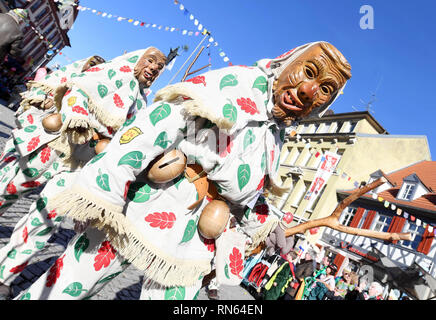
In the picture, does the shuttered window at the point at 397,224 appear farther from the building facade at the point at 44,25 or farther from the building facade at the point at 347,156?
the building facade at the point at 44,25

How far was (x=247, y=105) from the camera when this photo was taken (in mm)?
1540

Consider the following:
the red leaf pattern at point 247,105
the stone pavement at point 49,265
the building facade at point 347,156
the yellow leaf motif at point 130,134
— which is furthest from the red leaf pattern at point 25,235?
the building facade at point 347,156

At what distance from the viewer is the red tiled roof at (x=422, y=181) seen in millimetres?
14312

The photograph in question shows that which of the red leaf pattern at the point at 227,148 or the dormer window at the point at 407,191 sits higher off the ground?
the dormer window at the point at 407,191

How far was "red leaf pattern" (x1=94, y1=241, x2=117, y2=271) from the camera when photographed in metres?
1.44

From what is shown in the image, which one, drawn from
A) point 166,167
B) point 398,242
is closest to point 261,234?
point 166,167

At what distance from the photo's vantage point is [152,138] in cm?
129

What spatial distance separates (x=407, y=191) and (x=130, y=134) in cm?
1813

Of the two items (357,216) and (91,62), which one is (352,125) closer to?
(357,216)

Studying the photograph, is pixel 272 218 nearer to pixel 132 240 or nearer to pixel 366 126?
pixel 132 240

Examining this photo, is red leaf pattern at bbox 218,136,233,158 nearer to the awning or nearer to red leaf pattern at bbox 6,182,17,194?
red leaf pattern at bbox 6,182,17,194

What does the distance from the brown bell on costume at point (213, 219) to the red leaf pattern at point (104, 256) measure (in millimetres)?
477

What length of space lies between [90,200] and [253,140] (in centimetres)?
88

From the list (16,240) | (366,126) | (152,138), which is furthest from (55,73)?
(366,126)
